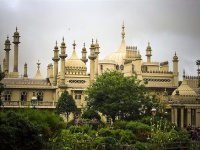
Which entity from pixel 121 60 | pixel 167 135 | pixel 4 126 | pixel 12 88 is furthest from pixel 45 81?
pixel 4 126

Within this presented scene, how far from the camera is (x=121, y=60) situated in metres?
69.8

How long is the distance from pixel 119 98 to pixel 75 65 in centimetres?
1452

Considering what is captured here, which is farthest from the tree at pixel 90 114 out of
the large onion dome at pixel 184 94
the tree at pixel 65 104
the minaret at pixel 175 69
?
the minaret at pixel 175 69

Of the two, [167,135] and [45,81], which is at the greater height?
[45,81]

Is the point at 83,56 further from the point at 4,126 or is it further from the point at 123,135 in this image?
the point at 4,126

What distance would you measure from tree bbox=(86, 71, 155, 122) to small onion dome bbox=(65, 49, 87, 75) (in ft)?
33.5

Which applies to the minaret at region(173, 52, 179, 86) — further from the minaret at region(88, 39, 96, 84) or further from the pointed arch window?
the pointed arch window

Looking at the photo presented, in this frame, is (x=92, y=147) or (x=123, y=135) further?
(x=123, y=135)

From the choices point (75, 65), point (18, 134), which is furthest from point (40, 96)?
point (18, 134)

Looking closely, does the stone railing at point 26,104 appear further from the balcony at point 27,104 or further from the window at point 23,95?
the window at point 23,95

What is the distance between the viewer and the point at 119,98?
52156mm

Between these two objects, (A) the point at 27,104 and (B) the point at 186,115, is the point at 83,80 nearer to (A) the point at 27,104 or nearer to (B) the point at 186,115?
(A) the point at 27,104

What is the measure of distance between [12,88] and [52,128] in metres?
28.2

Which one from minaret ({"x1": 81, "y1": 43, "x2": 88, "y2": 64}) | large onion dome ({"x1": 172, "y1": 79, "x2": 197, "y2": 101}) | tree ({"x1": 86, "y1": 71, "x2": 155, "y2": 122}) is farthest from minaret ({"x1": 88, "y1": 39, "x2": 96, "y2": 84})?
large onion dome ({"x1": 172, "y1": 79, "x2": 197, "y2": 101})
